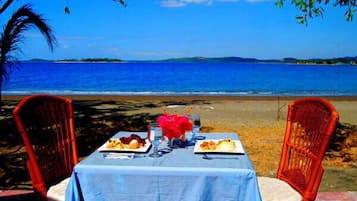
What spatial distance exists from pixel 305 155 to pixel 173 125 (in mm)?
955

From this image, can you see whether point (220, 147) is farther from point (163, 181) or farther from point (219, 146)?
point (163, 181)

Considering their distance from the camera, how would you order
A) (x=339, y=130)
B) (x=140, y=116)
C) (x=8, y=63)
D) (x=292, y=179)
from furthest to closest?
(x=140, y=116) → (x=339, y=130) → (x=8, y=63) → (x=292, y=179)

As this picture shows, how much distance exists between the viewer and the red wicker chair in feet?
7.95

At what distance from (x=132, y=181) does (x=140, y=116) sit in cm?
837

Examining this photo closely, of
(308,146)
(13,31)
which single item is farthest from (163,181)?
(13,31)

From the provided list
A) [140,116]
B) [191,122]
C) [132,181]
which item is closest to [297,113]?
[191,122]

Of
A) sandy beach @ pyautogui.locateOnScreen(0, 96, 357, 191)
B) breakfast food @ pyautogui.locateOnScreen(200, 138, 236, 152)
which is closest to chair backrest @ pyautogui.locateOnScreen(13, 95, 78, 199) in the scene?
breakfast food @ pyautogui.locateOnScreen(200, 138, 236, 152)

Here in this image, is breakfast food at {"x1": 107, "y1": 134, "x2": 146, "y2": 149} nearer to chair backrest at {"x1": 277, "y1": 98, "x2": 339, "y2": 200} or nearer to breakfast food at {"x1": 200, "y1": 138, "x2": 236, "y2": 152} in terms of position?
breakfast food at {"x1": 200, "y1": 138, "x2": 236, "y2": 152}

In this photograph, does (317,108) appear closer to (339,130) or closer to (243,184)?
(243,184)

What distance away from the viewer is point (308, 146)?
8.95ft

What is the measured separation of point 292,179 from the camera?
288 cm

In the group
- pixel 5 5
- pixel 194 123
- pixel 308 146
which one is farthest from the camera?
pixel 5 5

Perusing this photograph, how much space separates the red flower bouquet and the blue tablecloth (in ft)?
1.01

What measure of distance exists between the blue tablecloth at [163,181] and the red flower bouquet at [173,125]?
0.31 meters
